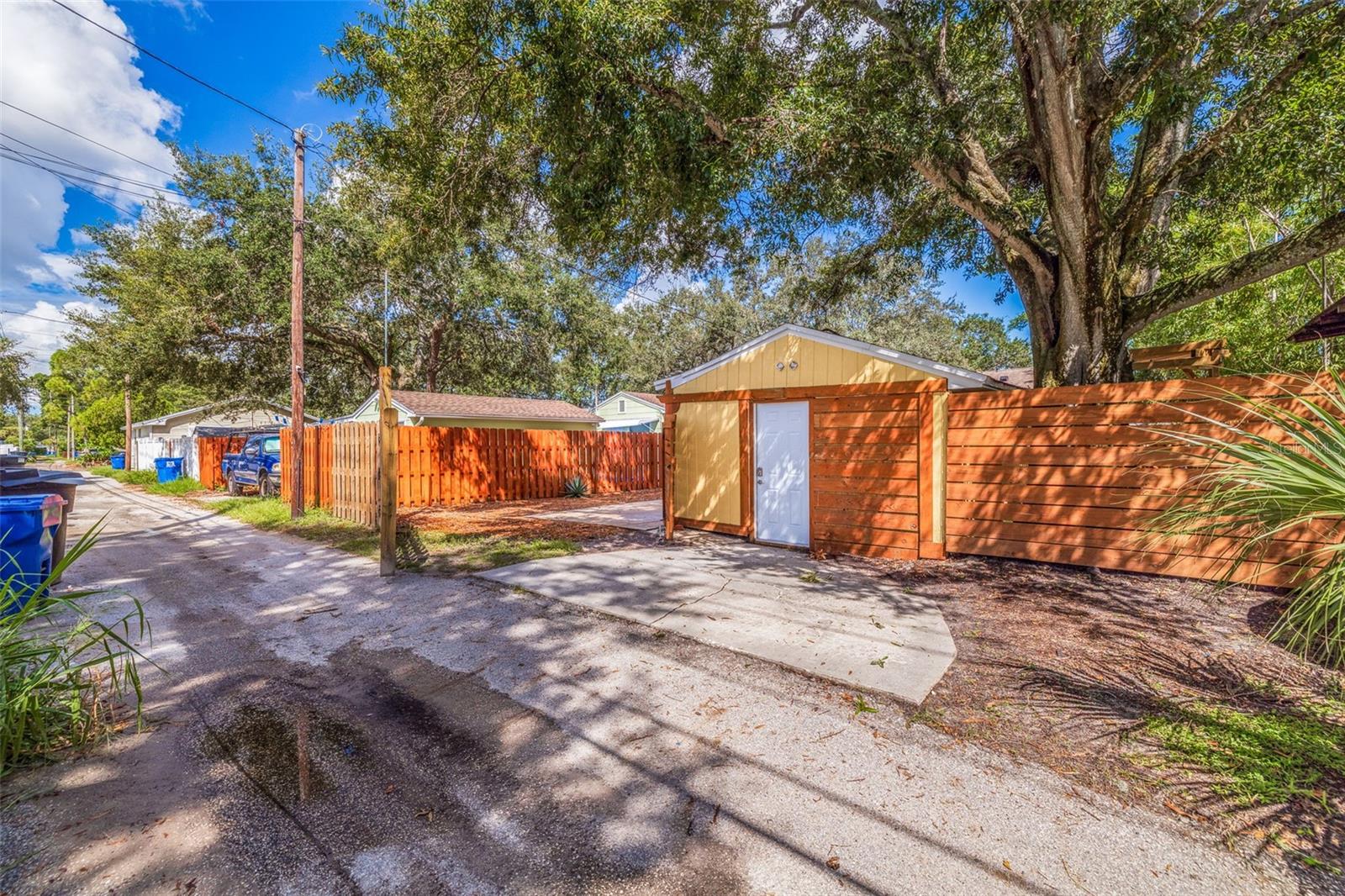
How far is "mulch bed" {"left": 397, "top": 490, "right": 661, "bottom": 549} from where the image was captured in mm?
8062

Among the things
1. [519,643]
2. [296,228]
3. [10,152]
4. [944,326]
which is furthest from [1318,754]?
[944,326]

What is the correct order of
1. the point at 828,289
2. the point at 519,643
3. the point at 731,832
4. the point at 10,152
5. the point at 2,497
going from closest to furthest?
the point at 731,832
the point at 519,643
the point at 2,497
the point at 10,152
the point at 828,289

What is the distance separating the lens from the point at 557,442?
47.6 ft

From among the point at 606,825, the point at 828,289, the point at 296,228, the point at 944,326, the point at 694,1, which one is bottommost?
the point at 606,825

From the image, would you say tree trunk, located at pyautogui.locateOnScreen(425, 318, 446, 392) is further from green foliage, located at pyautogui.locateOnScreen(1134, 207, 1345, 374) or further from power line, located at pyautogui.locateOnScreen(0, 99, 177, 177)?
green foliage, located at pyautogui.locateOnScreen(1134, 207, 1345, 374)

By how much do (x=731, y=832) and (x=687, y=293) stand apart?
27.3 metres

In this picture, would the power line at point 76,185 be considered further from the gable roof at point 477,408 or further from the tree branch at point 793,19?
the tree branch at point 793,19

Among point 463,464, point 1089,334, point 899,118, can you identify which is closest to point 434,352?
point 463,464

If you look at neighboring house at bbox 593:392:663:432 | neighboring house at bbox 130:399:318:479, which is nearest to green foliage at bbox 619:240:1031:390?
neighboring house at bbox 593:392:663:432

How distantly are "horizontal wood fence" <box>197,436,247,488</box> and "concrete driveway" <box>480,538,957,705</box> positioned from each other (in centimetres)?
1660

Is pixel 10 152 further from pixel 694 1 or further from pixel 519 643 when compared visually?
pixel 519 643

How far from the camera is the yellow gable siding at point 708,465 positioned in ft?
26.5

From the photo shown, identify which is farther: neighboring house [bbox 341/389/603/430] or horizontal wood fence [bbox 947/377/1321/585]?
neighboring house [bbox 341/389/603/430]

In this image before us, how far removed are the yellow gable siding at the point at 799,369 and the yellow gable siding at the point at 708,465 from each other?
1.26ft
